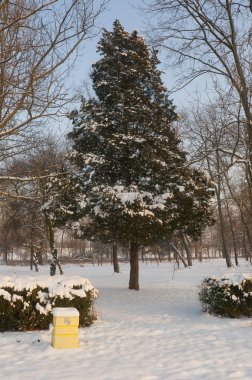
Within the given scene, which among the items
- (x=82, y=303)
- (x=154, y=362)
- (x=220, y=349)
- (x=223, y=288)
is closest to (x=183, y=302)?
(x=223, y=288)

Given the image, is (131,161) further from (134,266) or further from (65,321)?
(65,321)

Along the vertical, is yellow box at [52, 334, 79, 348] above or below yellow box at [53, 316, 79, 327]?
below

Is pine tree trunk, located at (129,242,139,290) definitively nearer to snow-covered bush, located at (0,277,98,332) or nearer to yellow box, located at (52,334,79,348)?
snow-covered bush, located at (0,277,98,332)

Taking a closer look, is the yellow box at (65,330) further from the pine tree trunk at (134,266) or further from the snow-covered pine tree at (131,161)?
the pine tree trunk at (134,266)

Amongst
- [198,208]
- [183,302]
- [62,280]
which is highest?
[198,208]

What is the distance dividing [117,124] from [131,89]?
1.73m

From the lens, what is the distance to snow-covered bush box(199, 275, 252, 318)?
10.3 m

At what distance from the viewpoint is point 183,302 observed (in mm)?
13883

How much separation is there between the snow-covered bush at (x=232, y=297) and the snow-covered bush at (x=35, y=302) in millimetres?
3473

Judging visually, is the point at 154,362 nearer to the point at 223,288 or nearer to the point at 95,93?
the point at 223,288

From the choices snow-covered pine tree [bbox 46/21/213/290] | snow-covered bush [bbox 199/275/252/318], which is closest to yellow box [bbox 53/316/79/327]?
snow-covered bush [bbox 199/275/252/318]

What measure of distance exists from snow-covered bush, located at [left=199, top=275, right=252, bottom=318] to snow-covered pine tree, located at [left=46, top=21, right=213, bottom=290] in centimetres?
469

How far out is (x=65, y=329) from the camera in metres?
7.29

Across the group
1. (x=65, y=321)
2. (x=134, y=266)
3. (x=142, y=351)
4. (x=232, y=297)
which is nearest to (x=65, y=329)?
(x=65, y=321)
